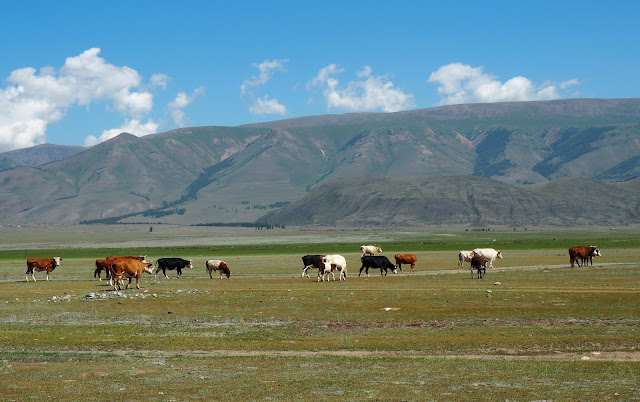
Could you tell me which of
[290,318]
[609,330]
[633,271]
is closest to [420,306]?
[290,318]

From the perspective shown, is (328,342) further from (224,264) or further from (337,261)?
(224,264)

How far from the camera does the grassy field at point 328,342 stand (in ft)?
56.0

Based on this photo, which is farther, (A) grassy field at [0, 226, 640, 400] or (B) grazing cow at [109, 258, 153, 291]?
(B) grazing cow at [109, 258, 153, 291]

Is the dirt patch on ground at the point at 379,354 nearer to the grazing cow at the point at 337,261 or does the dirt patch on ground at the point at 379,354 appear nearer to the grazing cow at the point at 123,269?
the grazing cow at the point at 123,269

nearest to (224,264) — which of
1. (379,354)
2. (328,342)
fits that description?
(328,342)

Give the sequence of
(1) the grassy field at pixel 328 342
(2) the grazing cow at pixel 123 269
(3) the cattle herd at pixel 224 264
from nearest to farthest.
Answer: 1. (1) the grassy field at pixel 328 342
2. (2) the grazing cow at pixel 123 269
3. (3) the cattle herd at pixel 224 264

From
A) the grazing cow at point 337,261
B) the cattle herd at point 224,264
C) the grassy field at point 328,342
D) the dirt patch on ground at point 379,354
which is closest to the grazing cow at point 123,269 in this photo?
the cattle herd at point 224,264

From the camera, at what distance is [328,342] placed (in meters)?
25.2

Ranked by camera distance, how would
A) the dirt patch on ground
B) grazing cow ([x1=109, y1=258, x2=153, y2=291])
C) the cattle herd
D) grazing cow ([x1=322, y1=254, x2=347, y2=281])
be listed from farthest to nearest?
→ 1. grazing cow ([x1=322, y1=254, x2=347, y2=281])
2. the cattle herd
3. grazing cow ([x1=109, y1=258, x2=153, y2=291])
4. the dirt patch on ground

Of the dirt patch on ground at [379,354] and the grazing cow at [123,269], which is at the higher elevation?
the grazing cow at [123,269]

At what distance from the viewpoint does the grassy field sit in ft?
56.0

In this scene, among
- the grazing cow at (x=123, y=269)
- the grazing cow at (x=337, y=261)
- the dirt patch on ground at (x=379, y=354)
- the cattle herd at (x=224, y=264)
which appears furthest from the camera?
the grazing cow at (x=337, y=261)

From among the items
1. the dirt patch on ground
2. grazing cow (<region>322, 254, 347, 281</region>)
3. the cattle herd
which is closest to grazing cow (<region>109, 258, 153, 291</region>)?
the cattle herd

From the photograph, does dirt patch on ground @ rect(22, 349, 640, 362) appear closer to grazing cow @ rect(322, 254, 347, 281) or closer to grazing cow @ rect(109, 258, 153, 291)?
grazing cow @ rect(109, 258, 153, 291)
